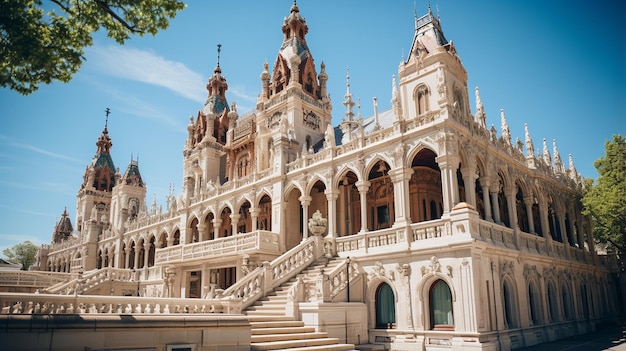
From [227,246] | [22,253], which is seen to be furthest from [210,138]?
[22,253]

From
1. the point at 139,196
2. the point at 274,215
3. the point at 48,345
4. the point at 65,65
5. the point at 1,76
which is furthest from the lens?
the point at 139,196

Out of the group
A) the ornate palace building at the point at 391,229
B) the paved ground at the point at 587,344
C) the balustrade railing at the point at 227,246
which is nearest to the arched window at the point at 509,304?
the ornate palace building at the point at 391,229

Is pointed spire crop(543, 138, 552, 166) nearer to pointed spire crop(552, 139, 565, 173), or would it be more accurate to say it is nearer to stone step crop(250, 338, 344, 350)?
pointed spire crop(552, 139, 565, 173)

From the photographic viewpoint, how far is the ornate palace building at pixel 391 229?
17.0 meters

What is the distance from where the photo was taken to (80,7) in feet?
38.7

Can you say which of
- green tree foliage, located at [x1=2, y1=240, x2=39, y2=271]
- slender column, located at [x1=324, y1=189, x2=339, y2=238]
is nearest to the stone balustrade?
slender column, located at [x1=324, y1=189, x2=339, y2=238]

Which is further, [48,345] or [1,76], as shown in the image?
[1,76]

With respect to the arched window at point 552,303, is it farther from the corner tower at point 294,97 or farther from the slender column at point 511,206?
the corner tower at point 294,97

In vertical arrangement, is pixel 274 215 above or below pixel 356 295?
above

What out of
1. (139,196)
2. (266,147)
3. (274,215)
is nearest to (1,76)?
(274,215)

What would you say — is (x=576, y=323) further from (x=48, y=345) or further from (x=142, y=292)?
(x=142, y=292)

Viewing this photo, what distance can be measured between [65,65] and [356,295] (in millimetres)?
13607

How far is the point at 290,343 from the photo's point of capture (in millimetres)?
14148

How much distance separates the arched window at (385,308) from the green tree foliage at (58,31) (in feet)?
43.6
